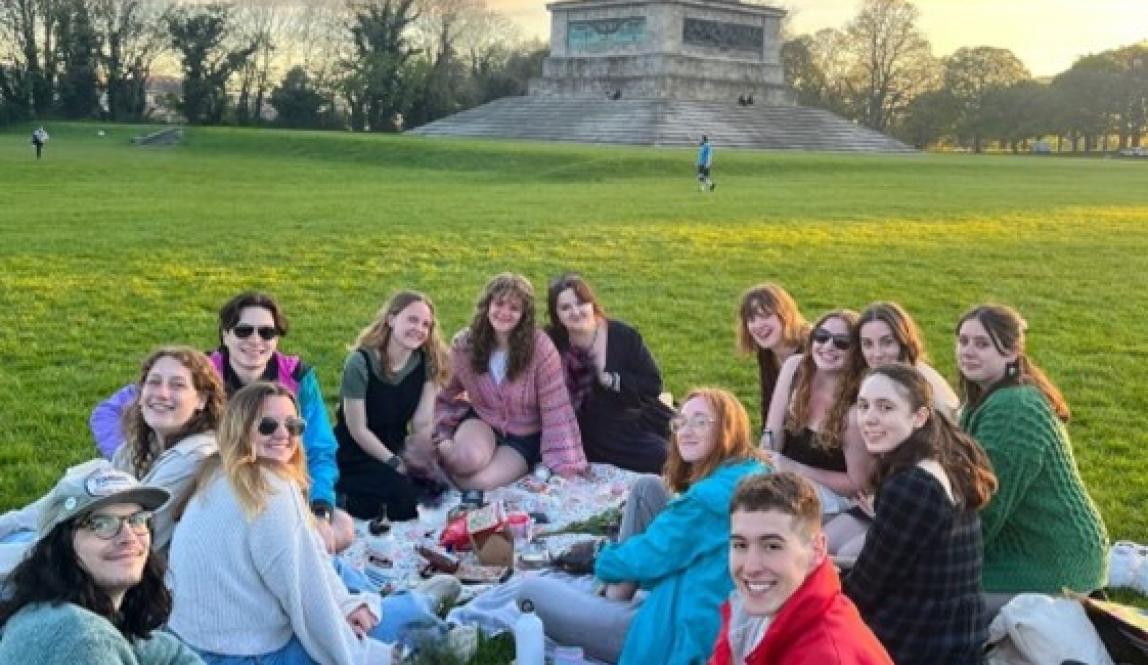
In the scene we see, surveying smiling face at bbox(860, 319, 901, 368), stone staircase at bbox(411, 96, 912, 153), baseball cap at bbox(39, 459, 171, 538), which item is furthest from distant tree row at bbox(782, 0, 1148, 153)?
baseball cap at bbox(39, 459, 171, 538)

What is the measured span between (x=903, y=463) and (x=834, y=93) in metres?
84.0

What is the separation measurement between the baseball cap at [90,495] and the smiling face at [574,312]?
4.84m

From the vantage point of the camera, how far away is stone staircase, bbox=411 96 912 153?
47469 mm

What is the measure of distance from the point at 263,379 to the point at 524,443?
2.17 m

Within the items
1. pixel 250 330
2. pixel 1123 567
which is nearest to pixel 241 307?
pixel 250 330

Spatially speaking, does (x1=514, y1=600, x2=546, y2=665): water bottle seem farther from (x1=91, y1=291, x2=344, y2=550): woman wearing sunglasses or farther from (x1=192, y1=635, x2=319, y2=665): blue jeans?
(x1=91, y1=291, x2=344, y2=550): woman wearing sunglasses

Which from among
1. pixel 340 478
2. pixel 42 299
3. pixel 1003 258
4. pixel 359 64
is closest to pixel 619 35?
pixel 359 64

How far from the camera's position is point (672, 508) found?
15.7 ft

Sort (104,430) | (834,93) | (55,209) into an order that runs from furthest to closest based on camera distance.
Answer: (834,93) < (55,209) < (104,430)

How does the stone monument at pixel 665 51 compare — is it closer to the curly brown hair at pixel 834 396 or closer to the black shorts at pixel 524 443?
the black shorts at pixel 524 443

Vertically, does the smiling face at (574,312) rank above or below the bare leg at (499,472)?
above

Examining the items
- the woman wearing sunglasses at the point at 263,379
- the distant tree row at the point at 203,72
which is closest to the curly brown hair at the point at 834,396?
the woman wearing sunglasses at the point at 263,379

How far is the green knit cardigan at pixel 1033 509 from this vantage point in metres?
5.09

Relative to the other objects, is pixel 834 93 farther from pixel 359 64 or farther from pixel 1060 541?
pixel 1060 541
